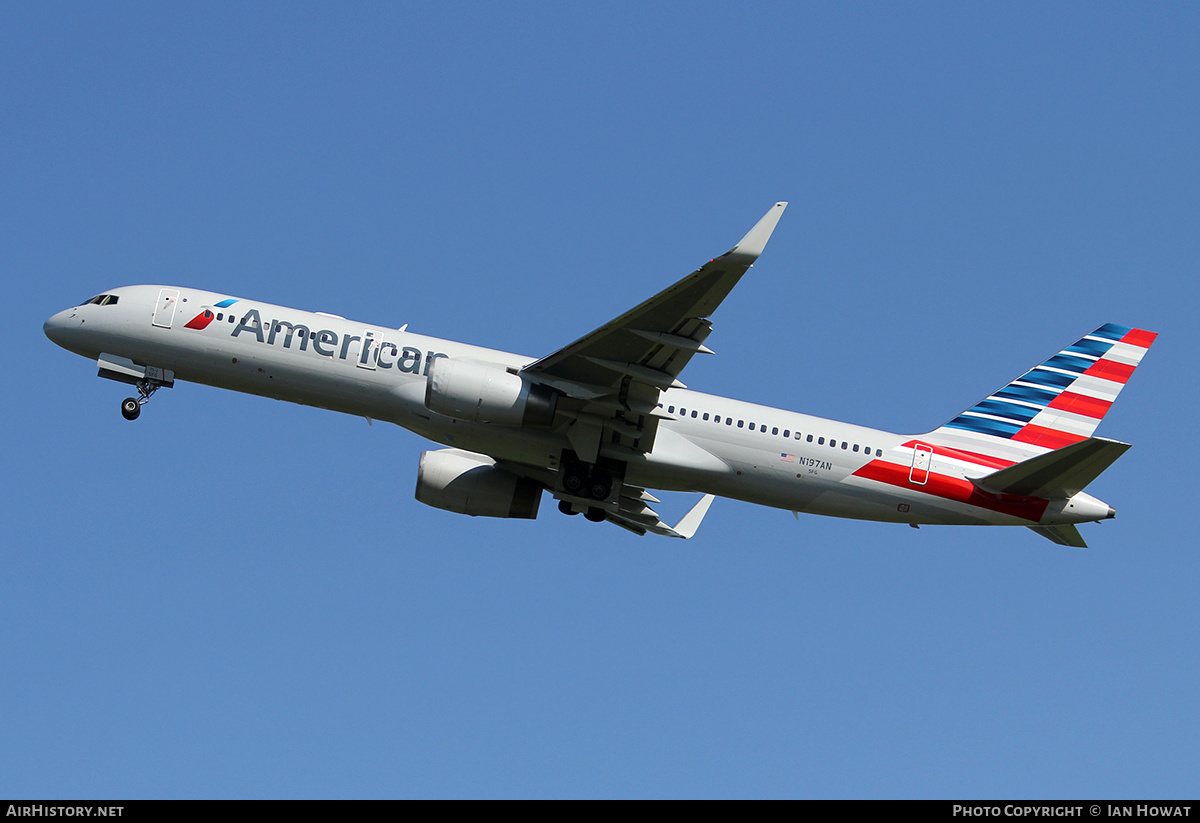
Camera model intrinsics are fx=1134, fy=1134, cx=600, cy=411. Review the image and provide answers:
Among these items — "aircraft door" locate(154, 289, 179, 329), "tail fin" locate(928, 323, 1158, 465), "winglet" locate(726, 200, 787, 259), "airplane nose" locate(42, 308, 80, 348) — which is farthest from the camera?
"tail fin" locate(928, 323, 1158, 465)

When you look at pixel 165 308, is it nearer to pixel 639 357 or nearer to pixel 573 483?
pixel 573 483

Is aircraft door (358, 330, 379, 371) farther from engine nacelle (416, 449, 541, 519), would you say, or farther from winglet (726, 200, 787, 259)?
A: winglet (726, 200, 787, 259)

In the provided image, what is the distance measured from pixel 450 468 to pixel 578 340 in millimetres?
7740

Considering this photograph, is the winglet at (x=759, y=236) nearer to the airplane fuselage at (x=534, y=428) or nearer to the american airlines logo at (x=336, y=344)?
the airplane fuselage at (x=534, y=428)

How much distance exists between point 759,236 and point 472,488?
13.5 metres

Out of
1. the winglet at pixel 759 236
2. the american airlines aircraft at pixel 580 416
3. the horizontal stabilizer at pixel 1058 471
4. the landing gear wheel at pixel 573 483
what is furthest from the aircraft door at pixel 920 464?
the winglet at pixel 759 236

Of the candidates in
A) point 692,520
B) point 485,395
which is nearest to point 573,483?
point 485,395

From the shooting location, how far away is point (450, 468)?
35031 millimetres

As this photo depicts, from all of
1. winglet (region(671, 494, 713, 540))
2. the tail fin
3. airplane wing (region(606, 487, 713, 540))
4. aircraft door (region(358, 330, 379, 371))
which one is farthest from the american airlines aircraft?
winglet (region(671, 494, 713, 540))

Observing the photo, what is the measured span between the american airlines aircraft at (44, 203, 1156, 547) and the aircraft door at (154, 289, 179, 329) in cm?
5

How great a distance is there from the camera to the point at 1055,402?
3553 cm

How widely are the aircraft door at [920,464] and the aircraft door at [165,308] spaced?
2165 cm

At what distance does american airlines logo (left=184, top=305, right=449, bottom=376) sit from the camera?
31500mm
